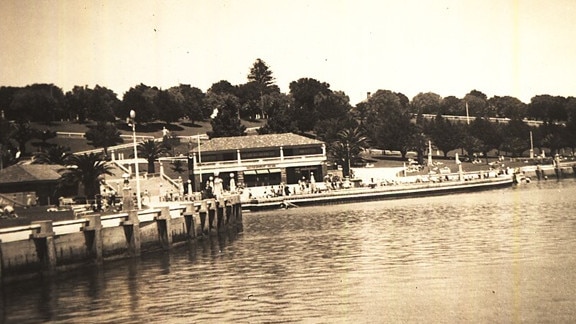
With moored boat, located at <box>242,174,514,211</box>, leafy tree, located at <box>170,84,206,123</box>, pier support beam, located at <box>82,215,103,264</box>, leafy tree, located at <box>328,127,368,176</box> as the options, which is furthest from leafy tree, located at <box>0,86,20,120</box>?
pier support beam, located at <box>82,215,103,264</box>

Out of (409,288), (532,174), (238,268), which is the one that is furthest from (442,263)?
(532,174)

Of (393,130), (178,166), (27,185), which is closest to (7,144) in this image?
(178,166)

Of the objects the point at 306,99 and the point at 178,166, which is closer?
the point at 178,166

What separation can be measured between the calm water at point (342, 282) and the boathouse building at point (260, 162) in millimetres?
57877

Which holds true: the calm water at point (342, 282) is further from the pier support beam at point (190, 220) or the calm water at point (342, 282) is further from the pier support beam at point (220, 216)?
the pier support beam at point (220, 216)

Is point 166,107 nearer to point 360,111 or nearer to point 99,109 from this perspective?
point 99,109

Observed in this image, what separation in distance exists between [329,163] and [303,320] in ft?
341

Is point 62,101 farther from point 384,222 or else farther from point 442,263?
point 442,263

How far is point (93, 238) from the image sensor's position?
33969 millimetres

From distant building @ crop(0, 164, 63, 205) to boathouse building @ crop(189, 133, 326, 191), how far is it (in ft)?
149

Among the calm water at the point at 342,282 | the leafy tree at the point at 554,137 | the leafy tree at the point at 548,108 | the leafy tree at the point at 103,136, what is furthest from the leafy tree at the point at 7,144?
the leafy tree at the point at 548,108

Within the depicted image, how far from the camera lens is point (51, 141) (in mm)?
132000

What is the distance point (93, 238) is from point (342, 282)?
14281 mm

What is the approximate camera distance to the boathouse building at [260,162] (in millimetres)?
103375
